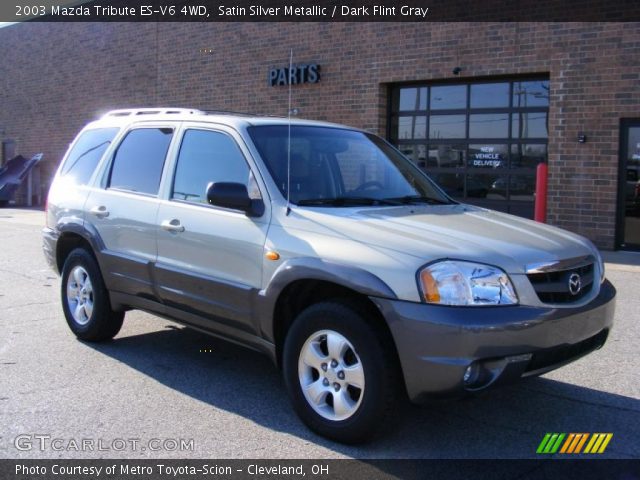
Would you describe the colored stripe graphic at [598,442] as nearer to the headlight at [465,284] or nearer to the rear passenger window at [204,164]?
the headlight at [465,284]

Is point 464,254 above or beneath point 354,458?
above

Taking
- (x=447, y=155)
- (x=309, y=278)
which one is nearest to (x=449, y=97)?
(x=447, y=155)

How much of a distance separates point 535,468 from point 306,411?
1268 millimetres

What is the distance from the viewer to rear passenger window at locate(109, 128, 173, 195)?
5160 mm

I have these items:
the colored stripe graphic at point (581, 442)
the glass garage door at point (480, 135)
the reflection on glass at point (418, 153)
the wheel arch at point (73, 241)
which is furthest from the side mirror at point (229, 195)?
the reflection on glass at point (418, 153)

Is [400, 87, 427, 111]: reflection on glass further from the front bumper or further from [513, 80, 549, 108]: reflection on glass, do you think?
the front bumper

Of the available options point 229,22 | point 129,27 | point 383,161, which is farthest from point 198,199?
point 129,27

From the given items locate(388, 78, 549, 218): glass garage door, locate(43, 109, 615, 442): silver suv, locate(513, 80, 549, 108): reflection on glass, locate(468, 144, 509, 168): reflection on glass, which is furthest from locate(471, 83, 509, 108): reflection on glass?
locate(43, 109, 615, 442): silver suv

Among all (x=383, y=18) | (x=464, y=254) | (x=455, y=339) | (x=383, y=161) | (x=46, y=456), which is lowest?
(x=46, y=456)

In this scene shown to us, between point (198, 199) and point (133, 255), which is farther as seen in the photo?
point (133, 255)

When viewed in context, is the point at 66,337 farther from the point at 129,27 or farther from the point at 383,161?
the point at 129,27

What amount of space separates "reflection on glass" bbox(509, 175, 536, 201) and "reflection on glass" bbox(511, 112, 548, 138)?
2.56ft

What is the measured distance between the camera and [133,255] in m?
5.14

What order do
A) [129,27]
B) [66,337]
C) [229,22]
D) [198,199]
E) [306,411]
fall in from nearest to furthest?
1. [306,411]
2. [198,199]
3. [66,337]
4. [229,22]
5. [129,27]
